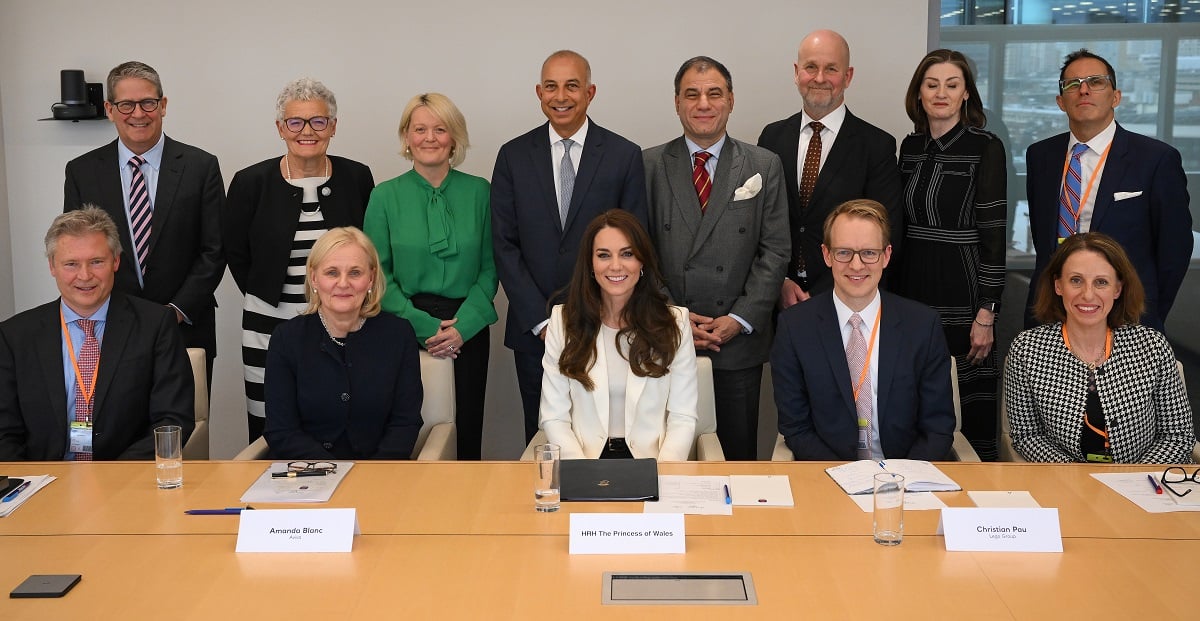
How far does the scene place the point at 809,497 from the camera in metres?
2.89

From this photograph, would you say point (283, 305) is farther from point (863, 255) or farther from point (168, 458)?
point (863, 255)

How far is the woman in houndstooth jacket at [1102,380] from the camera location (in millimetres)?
3572

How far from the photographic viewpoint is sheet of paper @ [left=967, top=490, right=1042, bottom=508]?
9.10 ft

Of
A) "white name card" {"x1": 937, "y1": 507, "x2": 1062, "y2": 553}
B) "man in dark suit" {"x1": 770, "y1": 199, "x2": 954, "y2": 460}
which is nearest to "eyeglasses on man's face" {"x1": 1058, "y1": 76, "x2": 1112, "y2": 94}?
"man in dark suit" {"x1": 770, "y1": 199, "x2": 954, "y2": 460}

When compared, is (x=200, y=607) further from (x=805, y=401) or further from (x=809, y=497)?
(x=805, y=401)

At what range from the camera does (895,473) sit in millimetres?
2990

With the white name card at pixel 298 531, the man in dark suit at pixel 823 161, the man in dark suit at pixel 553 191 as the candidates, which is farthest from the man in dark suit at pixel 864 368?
the white name card at pixel 298 531

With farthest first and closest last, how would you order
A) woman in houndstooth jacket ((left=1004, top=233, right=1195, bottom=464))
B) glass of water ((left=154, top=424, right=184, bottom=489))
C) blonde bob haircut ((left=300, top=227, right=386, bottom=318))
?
blonde bob haircut ((left=300, top=227, right=386, bottom=318))
woman in houndstooth jacket ((left=1004, top=233, right=1195, bottom=464))
glass of water ((left=154, top=424, right=184, bottom=489))

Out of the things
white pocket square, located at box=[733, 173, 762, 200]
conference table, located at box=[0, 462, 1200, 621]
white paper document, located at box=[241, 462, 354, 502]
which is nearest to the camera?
conference table, located at box=[0, 462, 1200, 621]

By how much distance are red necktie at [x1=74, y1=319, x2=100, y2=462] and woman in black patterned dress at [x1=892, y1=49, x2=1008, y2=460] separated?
119 inches

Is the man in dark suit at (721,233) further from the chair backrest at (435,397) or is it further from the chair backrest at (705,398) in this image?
the chair backrest at (435,397)

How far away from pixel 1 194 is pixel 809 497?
4.69 m

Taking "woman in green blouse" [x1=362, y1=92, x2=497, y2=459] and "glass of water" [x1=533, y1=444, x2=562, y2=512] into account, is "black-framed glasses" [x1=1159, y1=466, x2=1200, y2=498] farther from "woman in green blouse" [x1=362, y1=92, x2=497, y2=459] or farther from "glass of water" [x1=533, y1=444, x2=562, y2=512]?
"woman in green blouse" [x1=362, y1=92, x2=497, y2=459]

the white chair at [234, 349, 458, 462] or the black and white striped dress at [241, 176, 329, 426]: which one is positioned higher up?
the black and white striped dress at [241, 176, 329, 426]
